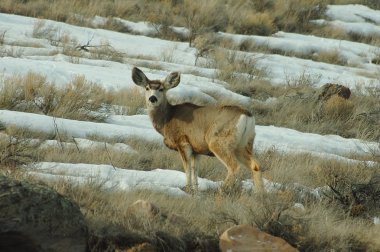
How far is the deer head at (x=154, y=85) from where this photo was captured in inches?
431

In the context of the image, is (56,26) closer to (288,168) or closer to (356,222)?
(288,168)

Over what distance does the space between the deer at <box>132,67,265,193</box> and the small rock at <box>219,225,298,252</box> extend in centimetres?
236

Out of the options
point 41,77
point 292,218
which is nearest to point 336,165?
point 292,218

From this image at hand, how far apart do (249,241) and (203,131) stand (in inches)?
139

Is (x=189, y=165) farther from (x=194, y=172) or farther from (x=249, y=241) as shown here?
(x=249, y=241)

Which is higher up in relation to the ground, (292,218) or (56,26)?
(292,218)

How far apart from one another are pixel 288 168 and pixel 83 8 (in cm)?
1386

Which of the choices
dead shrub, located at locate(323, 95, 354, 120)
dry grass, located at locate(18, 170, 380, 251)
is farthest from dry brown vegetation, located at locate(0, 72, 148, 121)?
dry grass, located at locate(18, 170, 380, 251)

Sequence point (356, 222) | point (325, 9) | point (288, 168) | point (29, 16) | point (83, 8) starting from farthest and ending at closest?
1. point (325, 9)
2. point (83, 8)
3. point (29, 16)
4. point (288, 168)
5. point (356, 222)

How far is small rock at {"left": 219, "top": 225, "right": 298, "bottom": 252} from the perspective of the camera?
7.28 metres

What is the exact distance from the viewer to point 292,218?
7.96 metres

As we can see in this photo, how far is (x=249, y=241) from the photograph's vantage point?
732 cm

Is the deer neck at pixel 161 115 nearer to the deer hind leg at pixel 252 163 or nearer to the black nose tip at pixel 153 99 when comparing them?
the black nose tip at pixel 153 99

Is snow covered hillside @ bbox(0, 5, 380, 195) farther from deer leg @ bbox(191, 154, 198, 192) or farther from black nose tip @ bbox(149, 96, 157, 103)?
black nose tip @ bbox(149, 96, 157, 103)
